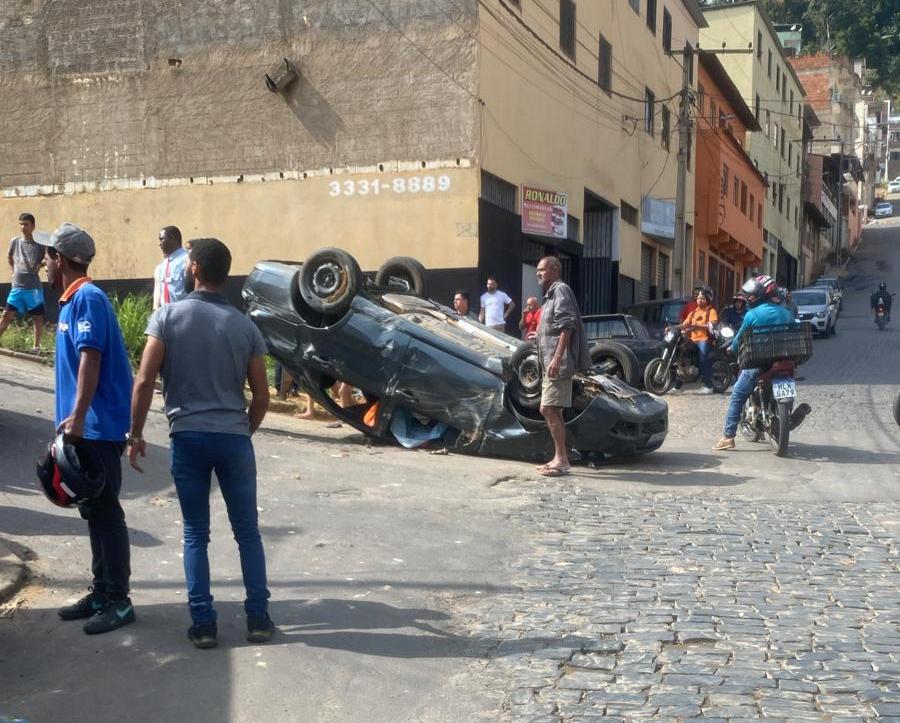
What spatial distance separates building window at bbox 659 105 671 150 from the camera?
1313 inches

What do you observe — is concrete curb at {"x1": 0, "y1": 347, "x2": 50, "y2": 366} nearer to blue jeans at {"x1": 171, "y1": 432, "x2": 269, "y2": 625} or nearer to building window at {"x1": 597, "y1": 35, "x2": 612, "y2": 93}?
blue jeans at {"x1": 171, "y1": 432, "x2": 269, "y2": 625}

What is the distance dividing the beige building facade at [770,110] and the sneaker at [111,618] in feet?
127

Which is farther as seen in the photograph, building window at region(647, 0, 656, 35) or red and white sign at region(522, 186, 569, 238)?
building window at region(647, 0, 656, 35)

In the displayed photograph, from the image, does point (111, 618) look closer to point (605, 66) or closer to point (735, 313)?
point (735, 313)

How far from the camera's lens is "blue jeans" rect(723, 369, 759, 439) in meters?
11.5

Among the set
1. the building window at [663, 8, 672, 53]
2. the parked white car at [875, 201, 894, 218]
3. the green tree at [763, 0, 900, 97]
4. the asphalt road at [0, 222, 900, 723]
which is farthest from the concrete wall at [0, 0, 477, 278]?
the parked white car at [875, 201, 894, 218]

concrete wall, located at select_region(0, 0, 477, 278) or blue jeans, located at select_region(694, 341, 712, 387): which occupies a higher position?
concrete wall, located at select_region(0, 0, 477, 278)

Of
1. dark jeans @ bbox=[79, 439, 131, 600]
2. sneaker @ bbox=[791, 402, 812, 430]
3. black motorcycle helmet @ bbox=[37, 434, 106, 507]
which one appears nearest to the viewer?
black motorcycle helmet @ bbox=[37, 434, 106, 507]

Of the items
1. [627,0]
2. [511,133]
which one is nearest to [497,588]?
[511,133]

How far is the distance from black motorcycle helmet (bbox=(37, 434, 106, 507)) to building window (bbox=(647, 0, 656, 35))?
2897cm

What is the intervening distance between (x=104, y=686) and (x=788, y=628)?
3191 mm

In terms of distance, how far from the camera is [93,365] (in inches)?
198

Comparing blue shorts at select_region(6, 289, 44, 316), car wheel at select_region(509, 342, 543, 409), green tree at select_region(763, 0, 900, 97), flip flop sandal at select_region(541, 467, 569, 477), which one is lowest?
flip flop sandal at select_region(541, 467, 569, 477)

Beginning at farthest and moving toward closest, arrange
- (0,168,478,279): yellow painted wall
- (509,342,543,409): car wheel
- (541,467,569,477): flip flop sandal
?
1. (0,168,478,279): yellow painted wall
2. (509,342,543,409): car wheel
3. (541,467,569,477): flip flop sandal
